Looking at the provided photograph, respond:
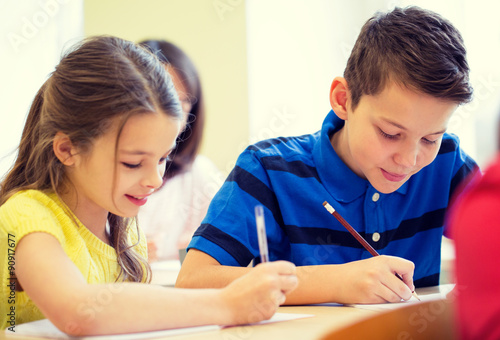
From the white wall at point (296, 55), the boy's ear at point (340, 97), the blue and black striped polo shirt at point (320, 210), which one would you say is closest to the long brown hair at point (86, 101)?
the blue and black striped polo shirt at point (320, 210)

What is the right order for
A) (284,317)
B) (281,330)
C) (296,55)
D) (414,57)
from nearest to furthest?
(281,330), (284,317), (414,57), (296,55)

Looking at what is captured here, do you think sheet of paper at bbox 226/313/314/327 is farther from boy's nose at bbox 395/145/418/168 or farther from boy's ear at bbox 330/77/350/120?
boy's ear at bbox 330/77/350/120

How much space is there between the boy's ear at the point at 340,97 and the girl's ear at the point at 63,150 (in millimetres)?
573

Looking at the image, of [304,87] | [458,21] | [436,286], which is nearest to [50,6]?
[304,87]

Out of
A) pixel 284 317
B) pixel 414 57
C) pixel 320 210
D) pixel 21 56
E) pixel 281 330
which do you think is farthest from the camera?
pixel 21 56

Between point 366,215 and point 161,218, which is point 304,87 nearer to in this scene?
point 161,218

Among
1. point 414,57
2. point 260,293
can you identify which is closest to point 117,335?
point 260,293

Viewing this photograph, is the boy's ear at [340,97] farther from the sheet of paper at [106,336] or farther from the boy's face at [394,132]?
the sheet of paper at [106,336]

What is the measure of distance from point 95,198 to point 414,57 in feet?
2.18

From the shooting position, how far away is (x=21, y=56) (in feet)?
7.98

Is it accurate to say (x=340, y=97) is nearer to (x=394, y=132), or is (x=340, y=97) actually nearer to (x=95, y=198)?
(x=394, y=132)

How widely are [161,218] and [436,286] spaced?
5.44 ft

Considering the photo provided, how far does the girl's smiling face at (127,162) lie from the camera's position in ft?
3.19

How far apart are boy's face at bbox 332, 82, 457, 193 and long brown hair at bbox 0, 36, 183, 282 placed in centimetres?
38
